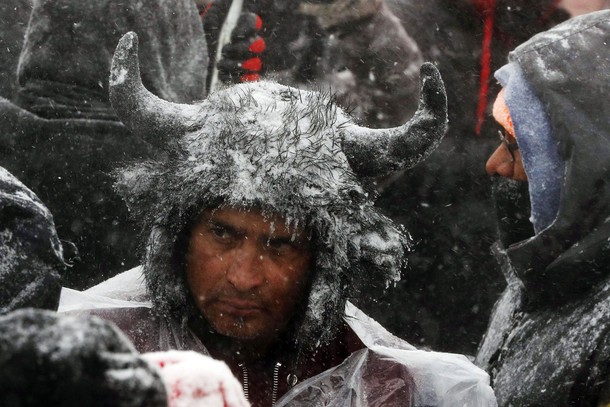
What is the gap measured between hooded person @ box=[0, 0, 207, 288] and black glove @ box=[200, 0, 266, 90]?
1.86 feet

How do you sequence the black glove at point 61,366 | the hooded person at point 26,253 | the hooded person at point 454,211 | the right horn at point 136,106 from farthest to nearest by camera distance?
the hooded person at point 454,211 < the right horn at point 136,106 < the hooded person at point 26,253 < the black glove at point 61,366

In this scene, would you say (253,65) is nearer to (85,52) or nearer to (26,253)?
(85,52)

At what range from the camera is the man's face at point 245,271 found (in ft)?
6.93

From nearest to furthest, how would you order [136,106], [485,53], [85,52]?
[136,106], [85,52], [485,53]

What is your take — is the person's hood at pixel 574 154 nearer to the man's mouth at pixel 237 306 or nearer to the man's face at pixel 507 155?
the man's face at pixel 507 155

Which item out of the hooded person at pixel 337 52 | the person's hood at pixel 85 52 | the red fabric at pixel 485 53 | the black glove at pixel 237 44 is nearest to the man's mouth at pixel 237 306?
the person's hood at pixel 85 52

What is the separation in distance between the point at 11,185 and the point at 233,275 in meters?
0.71

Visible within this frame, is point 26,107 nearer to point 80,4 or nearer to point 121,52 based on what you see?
point 80,4

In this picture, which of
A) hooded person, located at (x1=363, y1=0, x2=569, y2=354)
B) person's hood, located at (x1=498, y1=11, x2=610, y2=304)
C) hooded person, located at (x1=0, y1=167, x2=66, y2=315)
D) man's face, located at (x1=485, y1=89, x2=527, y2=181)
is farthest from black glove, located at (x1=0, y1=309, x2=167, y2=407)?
hooded person, located at (x1=363, y1=0, x2=569, y2=354)

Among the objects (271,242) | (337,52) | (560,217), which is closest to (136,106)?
(271,242)

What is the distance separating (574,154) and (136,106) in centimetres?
117

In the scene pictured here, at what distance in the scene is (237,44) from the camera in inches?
168

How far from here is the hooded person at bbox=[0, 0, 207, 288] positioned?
140 inches

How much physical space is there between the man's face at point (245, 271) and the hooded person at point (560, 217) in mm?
695
